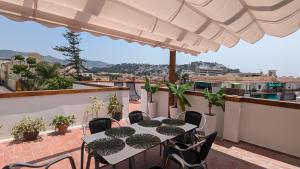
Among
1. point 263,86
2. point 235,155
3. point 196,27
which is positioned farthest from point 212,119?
point 263,86

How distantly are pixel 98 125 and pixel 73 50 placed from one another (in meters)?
21.6

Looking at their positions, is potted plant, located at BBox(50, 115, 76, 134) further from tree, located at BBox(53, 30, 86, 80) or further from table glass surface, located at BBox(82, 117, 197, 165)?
tree, located at BBox(53, 30, 86, 80)

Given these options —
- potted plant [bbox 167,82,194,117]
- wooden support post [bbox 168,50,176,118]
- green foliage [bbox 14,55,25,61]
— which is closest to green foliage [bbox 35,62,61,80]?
green foliage [bbox 14,55,25,61]

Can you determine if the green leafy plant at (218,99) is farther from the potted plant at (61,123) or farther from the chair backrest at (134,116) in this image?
the potted plant at (61,123)

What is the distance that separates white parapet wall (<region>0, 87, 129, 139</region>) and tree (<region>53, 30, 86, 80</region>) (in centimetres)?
1808

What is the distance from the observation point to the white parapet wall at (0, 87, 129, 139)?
413 centimetres

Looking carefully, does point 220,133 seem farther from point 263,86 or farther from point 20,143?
point 263,86

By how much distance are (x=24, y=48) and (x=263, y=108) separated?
5685cm

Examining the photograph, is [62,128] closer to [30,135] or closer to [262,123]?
[30,135]

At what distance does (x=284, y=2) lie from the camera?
6.38 feet

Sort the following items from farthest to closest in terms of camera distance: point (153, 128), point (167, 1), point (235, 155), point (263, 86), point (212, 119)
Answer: point (263, 86), point (212, 119), point (235, 155), point (153, 128), point (167, 1)

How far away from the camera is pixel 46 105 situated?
184 inches

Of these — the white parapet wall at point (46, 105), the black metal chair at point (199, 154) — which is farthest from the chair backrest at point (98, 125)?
the white parapet wall at point (46, 105)

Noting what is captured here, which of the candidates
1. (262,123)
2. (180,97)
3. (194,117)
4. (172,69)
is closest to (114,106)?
(180,97)
